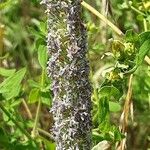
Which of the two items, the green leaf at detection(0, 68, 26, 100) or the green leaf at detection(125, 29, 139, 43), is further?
the green leaf at detection(0, 68, 26, 100)

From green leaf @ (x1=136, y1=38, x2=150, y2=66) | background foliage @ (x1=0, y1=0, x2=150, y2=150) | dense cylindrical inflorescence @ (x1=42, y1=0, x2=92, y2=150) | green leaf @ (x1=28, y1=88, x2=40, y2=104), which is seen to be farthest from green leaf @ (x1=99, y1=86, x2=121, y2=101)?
green leaf @ (x1=28, y1=88, x2=40, y2=104)

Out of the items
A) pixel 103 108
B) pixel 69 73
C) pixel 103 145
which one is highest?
pixel 69 73

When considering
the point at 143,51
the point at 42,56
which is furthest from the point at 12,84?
the point at 143,51

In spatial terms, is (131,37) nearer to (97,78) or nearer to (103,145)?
(103,145)

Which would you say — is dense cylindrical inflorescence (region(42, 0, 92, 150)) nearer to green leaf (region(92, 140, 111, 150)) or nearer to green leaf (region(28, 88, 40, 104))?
green leaf (region(92, 140, 111, 150))

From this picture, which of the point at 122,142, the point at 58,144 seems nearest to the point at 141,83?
the point at 122,142

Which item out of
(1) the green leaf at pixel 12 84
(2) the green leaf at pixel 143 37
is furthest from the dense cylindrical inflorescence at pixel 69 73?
(1) the green leaf at pixel 12 84

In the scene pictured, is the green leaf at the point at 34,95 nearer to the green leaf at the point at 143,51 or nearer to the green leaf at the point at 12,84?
the green leaf at the point at 12,84
